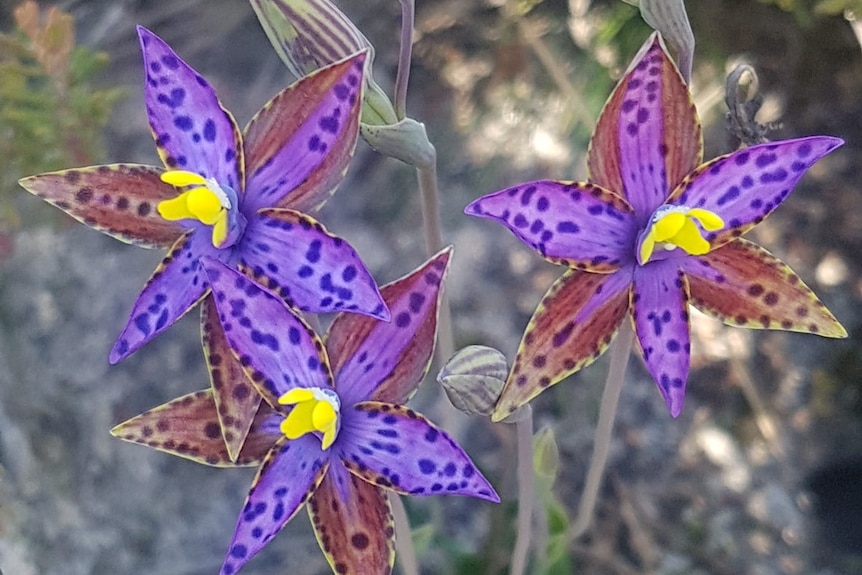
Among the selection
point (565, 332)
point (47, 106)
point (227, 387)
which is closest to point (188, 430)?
point (227, 387)

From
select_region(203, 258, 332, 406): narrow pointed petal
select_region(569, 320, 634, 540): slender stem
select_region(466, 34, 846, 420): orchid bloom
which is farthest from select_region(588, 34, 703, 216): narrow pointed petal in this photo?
select_region(203, 258, 332, 406): narrow pointed petal

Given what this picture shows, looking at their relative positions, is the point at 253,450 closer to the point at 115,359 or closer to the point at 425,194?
the point at 115,359

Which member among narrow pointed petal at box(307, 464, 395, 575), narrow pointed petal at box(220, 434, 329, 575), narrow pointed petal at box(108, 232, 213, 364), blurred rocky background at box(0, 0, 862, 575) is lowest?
blurred rocky background at box(0, 0, 862, 575)

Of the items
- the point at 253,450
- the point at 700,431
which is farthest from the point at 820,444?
the point at 253,450

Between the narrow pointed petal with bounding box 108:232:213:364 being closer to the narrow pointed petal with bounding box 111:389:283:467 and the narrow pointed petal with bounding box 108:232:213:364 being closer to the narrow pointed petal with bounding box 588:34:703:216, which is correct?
the narrow pointed petal with bounding box 111:389:283:467

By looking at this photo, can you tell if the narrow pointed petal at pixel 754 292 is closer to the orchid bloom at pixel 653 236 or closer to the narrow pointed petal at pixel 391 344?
the orchid bloom at pixel 653 236

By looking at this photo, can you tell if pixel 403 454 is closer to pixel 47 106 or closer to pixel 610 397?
pixel 610 397
